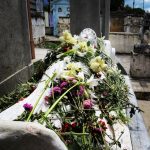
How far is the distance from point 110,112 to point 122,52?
1155 cm

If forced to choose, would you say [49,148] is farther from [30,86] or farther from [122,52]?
[122,52]

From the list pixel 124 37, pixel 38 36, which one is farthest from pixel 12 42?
pixel 124 37

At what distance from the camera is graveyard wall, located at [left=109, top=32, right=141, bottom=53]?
13320mm

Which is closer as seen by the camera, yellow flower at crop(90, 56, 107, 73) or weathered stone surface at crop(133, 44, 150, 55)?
yellow flower at crop(90, 56, 107, 73)

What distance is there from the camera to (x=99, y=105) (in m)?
2.21

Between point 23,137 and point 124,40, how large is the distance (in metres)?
12.7

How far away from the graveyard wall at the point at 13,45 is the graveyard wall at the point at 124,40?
1012 cm

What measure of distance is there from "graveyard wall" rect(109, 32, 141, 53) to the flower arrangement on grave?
417 inches

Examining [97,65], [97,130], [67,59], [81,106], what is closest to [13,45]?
[67,59]

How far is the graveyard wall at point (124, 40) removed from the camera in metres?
13.3

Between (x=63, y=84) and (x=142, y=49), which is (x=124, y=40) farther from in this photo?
(x=63, y=84)

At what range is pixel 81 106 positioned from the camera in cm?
193

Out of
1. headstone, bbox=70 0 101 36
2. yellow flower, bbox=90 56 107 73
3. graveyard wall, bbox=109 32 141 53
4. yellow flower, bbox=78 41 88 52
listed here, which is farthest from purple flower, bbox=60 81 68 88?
graveyard wall, bbox=109 32 141 53

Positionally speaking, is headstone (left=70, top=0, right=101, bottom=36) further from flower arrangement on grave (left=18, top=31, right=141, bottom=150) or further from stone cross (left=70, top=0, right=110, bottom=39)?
flower arrangement on grave (left=18, top=31, right=141, bottom=150)
